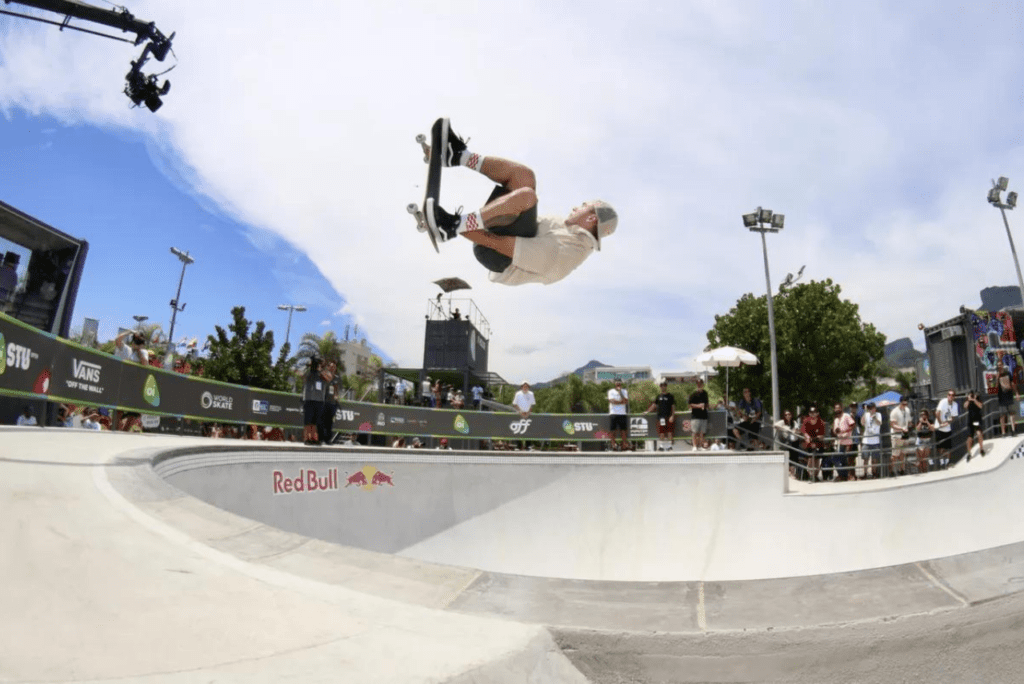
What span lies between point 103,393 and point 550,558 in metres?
7.25

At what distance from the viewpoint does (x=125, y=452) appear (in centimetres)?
479

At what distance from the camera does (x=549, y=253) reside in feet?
19.7

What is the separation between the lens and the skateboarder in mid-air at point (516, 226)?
5.82m

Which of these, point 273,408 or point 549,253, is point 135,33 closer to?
point 273,408

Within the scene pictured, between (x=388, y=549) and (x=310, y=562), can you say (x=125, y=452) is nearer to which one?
(x=310, y=562)

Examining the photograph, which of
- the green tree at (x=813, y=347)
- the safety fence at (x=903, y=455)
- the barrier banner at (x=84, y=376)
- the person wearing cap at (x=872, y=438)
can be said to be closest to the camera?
the barrier banner at (x=84, y=376)

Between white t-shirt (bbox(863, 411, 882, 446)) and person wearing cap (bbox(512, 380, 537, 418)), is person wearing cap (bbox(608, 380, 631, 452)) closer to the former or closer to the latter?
person wearing cap (bbox(512, 380, 537, 418))

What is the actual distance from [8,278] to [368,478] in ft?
20.9

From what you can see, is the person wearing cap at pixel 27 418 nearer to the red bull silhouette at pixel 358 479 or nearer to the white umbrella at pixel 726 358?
the red bull silhouette at pixel 358 479

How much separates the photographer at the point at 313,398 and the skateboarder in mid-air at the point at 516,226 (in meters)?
5.19

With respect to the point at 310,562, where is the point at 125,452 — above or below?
above

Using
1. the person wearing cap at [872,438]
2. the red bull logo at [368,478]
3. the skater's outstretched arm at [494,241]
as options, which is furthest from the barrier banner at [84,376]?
the person wearing cap at [872,438]

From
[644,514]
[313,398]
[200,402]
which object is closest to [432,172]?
[313,398]

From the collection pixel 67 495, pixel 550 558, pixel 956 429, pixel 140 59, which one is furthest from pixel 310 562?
pixel 140 59
